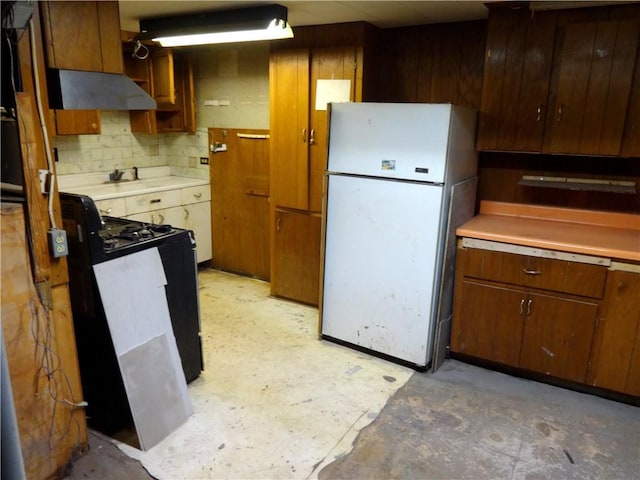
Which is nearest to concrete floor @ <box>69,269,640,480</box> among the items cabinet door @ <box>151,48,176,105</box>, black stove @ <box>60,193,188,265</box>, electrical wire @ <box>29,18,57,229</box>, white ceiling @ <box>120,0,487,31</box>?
black stove @ <box>60,193,188,265</box>

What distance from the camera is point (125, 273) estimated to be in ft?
7.26

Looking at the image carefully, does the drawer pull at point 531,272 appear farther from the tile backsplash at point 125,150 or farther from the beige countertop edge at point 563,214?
the tile backsplash at point 125,150

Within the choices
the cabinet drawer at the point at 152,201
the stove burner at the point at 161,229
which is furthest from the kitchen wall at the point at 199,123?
the stove burner at the point at 161,229

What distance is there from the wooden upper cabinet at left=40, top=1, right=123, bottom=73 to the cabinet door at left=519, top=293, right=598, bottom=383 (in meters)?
2.49

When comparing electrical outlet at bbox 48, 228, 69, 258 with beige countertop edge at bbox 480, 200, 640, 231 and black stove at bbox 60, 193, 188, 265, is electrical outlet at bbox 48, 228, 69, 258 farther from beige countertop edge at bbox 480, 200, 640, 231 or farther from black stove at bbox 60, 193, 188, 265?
beige countertop edge at bbox 480, 200, 640, 231

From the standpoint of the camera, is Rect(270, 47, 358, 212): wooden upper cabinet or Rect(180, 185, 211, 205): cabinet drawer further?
Rect(180, 185, 211, 205): cabinet drawer

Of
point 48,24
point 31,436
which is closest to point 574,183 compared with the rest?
point 48,24

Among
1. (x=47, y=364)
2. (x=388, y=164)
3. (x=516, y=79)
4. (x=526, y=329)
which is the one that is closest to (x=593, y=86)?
(x=516, y=79)

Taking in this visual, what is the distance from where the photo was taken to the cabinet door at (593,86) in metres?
2.56

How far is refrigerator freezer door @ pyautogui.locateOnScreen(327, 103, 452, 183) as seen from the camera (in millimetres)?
2652

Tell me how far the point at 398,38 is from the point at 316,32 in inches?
23.6

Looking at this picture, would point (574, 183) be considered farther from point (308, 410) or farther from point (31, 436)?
point (31, 436)

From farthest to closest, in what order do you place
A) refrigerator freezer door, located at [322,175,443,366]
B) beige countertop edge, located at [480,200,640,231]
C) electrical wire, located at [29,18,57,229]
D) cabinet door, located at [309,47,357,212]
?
cabinet door, located at [309,47,357,212] < beige countertop edge, located at [480,200,640,231] < refrigerator freezer door, located at [322,175,443,366] < electrical wire, located at [29,18,57,229]

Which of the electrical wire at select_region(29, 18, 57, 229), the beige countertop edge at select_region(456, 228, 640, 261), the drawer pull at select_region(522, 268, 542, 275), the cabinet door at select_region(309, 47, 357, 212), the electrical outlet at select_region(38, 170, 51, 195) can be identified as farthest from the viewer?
the cabinet door at select_region(309, 47, 357, 212)
